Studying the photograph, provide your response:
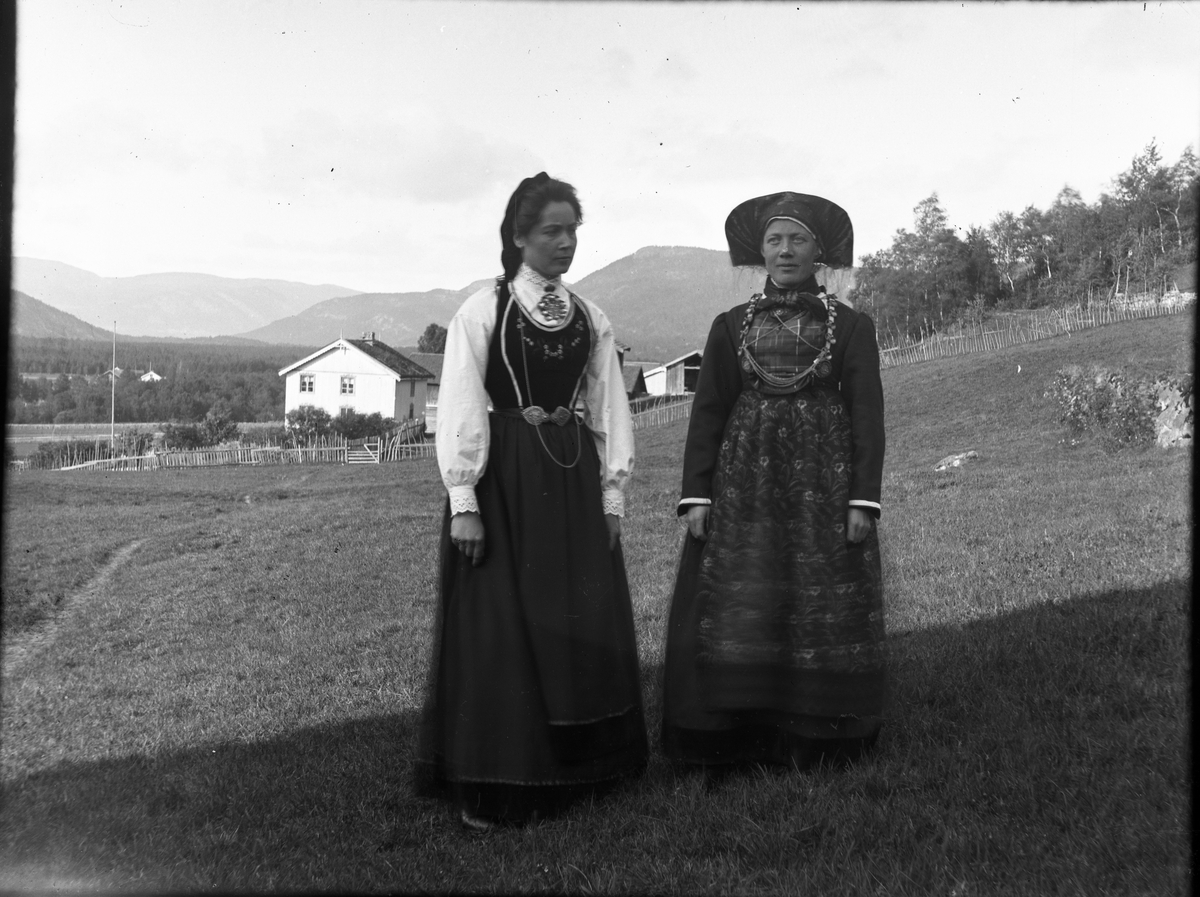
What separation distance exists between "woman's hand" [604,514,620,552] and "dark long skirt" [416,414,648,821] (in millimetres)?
58

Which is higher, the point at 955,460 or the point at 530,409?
the point at 530,409

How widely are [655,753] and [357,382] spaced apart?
3934 cm

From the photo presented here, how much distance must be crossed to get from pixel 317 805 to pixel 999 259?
4021cm

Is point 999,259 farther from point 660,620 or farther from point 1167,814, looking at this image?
point 1167,814

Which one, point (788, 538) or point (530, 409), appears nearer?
point (530, 409)

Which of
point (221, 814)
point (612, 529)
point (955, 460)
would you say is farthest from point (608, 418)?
point (955, 460)

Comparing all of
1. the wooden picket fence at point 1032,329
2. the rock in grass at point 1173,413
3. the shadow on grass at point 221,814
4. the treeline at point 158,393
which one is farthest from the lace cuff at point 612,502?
the treeline at point 158,393

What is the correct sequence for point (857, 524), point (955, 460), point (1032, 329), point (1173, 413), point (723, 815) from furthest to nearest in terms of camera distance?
point (1032, 329), point (955, 460), point (1173, 413), point (857, 524), point (723, 815)

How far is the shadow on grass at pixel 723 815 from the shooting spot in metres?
Result: 3.02

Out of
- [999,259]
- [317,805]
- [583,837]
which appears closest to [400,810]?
[317,805]

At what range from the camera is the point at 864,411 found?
3.79m

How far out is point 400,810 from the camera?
11.9 feet

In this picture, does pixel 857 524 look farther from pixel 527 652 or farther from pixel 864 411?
pixel 527 652

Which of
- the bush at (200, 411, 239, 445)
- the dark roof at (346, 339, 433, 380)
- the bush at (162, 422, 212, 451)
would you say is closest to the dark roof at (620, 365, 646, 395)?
the dark roof at (346, 339, 433, 380)
